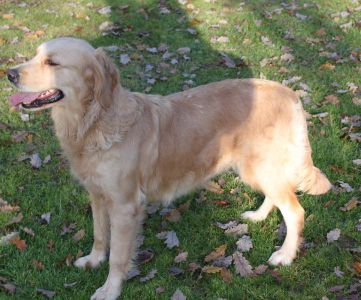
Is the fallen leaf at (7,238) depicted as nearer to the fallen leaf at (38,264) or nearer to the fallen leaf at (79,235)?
the fallen leaf at (38,264)

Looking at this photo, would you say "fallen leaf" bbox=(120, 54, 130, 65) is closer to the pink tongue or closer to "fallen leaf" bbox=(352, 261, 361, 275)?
the pink tongue

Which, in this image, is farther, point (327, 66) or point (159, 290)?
point (327, 66)

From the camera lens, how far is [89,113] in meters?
3.27

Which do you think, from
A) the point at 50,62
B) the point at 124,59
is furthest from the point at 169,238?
the point at 124,59

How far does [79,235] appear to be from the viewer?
13.4ft

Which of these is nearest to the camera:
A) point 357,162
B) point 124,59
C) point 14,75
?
point 14,75

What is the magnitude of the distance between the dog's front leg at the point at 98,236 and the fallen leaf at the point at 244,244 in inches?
44.2

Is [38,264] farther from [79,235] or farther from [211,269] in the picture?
[211,269]

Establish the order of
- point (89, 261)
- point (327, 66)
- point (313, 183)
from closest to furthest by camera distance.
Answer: point (89, 261) → point (313, 183) → point (327, 66)

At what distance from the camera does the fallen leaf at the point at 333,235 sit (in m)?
3.96

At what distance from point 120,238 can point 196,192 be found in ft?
4.56

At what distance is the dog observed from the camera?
127 inches

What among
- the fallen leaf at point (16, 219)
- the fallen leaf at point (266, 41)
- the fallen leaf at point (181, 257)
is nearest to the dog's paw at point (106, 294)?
the fallen leaf at point (181, 257)

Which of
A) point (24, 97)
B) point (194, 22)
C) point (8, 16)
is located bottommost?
point (194, 22)
